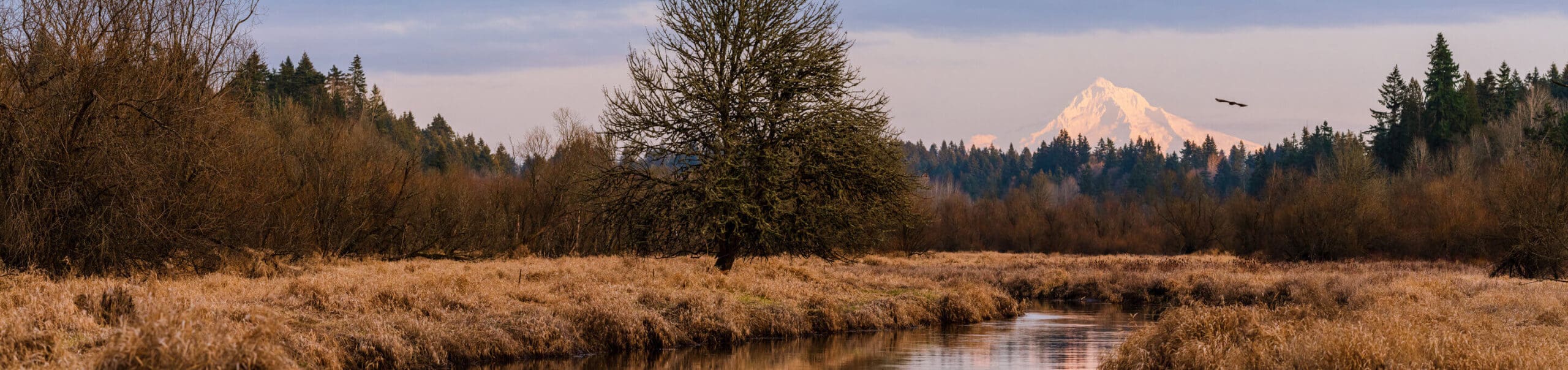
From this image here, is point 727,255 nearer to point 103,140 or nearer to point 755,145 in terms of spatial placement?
point 755,145

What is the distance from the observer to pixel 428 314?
1630 cm

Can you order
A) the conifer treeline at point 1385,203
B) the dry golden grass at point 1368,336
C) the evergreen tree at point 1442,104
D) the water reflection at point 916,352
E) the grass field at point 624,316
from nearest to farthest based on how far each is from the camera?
1. the grass field at point 624,316
2. the dry golden grass at point 1368,336
3. the water reflection at point 916,352
4. the conifer treeline at point 1385,203
5. the evergreen tree at point 1442,104

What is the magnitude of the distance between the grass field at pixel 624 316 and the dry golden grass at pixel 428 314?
0.12ft

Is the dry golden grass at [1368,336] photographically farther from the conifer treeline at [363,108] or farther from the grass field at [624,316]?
the conifer treeline at [363,108]

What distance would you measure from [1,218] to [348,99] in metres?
91.5

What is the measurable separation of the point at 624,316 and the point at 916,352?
15.6 feet

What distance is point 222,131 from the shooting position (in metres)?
22.1

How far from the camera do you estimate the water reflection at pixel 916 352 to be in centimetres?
1639

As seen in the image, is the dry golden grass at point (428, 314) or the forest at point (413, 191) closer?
the dry golden grass at point (428, 314)

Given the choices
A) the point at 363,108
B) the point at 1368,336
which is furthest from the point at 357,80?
the point at 1368,336

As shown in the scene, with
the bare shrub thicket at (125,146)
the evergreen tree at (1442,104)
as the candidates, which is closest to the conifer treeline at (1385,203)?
the evergreen tree at (1442,104)

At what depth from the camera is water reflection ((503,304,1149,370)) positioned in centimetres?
1639

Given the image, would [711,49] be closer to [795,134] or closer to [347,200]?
[795,134]

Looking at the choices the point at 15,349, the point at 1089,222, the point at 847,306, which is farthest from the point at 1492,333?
the point at 1089,222
